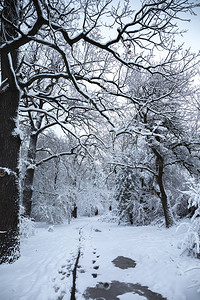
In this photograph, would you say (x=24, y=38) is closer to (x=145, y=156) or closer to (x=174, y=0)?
(x=174, y=0)

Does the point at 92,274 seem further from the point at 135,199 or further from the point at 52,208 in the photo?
the point at 52,208

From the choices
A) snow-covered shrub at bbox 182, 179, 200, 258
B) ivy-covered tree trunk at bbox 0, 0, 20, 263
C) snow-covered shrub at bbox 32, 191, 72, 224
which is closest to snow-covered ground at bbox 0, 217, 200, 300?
snow-covered shrub at bbox 182, 179, 200, 258

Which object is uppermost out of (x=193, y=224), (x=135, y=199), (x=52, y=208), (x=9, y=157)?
(x=9, y=157)

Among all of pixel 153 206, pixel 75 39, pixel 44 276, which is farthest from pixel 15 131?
pixel 153 206

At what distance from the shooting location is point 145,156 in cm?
1171

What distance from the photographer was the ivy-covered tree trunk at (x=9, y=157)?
378cm

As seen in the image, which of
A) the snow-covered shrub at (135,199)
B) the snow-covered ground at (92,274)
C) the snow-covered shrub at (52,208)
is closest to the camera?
the snow-covered ground at (92,274)

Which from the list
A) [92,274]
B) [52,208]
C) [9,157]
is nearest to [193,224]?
[92,274]

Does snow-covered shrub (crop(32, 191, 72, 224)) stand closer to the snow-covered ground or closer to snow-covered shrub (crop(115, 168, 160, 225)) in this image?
snow-covered shrub (crop(115, 168, 160, 225))

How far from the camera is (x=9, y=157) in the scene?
4.13 meters

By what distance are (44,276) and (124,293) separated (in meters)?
1.70

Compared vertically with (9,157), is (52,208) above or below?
below

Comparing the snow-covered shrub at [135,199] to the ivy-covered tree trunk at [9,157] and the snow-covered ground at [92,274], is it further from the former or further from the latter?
the ivy-covered tree trunk at [9,157]

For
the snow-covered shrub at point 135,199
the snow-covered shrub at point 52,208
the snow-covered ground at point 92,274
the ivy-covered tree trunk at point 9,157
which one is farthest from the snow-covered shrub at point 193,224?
the snow-covered shrub at point 52,208
